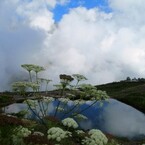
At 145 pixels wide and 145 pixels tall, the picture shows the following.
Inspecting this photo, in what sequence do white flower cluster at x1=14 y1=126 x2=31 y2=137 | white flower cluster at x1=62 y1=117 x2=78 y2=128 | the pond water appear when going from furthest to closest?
the pond water
white flower cluster at x1=62 y1=117 x2=78 y2=128
white flower cluster at x1=14 y1=126 x2=31 y2=137

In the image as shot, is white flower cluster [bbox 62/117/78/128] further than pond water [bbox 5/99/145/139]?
No

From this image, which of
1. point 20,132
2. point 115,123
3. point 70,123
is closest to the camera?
point 20,132

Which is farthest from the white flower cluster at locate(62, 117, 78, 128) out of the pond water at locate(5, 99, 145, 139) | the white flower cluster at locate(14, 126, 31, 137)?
the pond water at locate(5, 99, 145, 139)

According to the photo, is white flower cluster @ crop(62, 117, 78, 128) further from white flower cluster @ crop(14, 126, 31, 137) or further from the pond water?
the pond water

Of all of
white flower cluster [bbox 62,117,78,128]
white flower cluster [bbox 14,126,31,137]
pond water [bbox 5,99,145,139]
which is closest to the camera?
white flower cluster [bbox 14,126,31,137]

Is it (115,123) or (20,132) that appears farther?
(115,123)

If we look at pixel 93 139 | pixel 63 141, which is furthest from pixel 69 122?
pixel 63 141

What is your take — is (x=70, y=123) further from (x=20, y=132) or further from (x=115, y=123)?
(x=115, y=123)

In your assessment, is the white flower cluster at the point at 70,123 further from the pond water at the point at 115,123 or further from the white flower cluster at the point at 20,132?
the pond water at the point at 115,123

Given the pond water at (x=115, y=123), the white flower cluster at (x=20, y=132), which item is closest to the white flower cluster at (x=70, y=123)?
the white flower cluster at (x=20, y=132)

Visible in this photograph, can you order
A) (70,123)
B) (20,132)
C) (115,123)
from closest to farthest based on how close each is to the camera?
1. (20,132)
2. (70,123)
3. (115,123)

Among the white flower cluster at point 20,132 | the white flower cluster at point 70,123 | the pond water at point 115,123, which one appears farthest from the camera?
the pond water at point 115,123

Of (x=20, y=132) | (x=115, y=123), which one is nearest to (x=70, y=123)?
(x=20, y=132)

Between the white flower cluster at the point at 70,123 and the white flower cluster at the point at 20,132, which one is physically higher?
the white flower cluster at the point at 70,123
